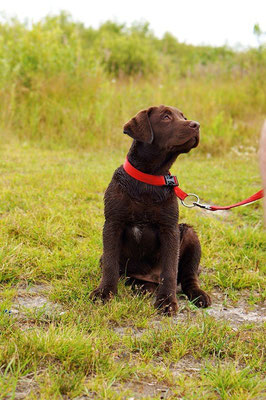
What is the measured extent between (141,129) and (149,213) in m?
0.54

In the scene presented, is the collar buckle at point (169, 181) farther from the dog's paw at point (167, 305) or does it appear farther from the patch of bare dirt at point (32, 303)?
the patch of bare dirt at point (32, 303)

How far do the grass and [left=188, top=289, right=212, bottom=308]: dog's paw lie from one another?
0.10 metres

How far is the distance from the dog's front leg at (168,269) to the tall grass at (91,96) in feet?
18.9

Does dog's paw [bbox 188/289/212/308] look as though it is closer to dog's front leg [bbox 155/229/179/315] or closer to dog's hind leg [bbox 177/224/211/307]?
dog's hind leg [bbox 177/224/211/307]

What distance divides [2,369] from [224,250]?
2.49m

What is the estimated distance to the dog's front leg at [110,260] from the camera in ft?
9.59

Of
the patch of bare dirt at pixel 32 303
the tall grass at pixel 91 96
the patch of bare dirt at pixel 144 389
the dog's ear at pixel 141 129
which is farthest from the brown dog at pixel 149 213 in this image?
the tall grass at pixel 91 96

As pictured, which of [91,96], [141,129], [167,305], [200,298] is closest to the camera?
[167,305]

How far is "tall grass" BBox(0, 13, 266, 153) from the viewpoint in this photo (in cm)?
877

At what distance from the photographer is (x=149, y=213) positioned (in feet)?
9.52

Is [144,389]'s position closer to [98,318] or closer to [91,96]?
[98,318]

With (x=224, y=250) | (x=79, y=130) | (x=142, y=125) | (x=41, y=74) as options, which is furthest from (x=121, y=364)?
(x=41, y=74)

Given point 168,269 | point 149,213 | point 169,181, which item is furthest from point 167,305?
point 169,181

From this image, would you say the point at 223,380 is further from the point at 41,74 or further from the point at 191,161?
the point at 41,74
